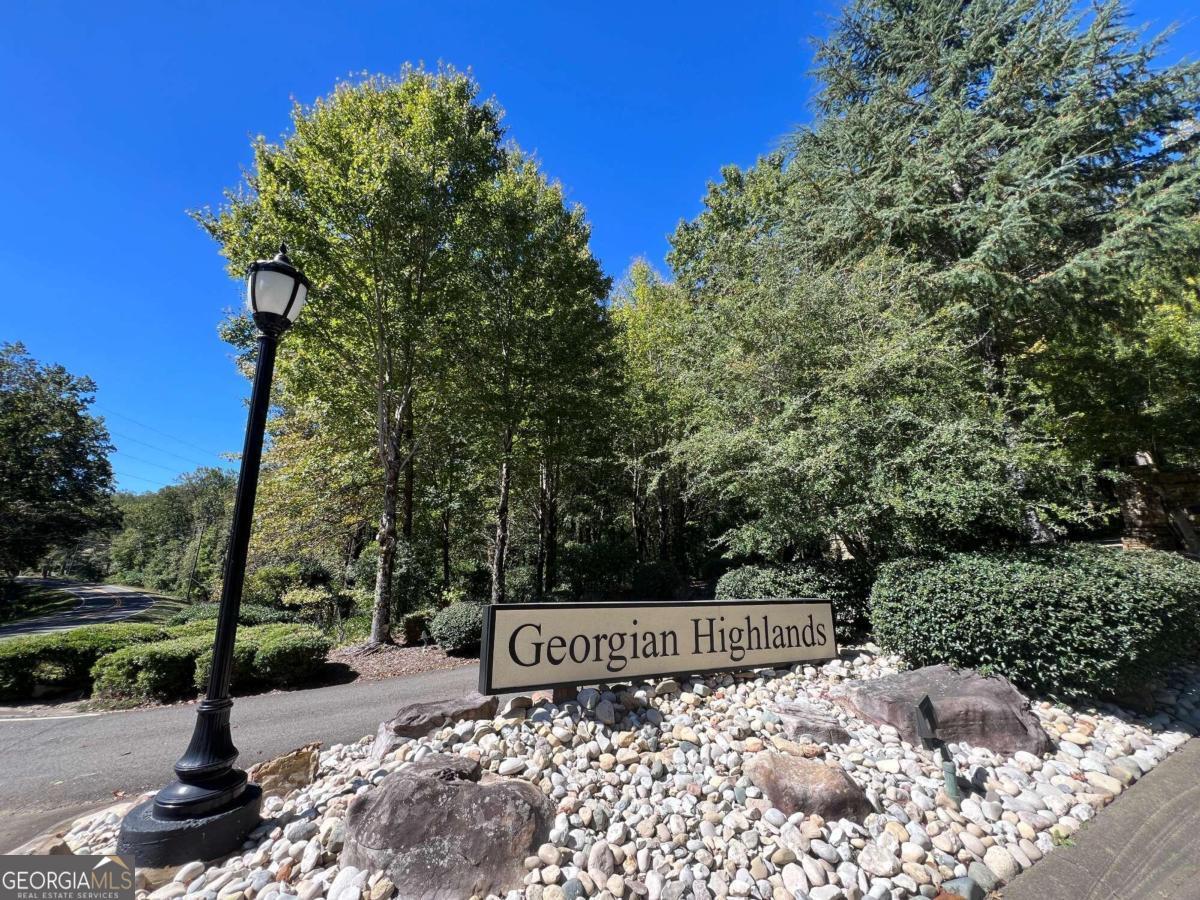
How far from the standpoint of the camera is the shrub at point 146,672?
596 cm

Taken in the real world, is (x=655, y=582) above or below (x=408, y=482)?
below

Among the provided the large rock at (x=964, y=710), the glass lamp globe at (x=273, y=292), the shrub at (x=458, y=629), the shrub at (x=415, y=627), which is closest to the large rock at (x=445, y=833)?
the large rock at (x=964, y=710)

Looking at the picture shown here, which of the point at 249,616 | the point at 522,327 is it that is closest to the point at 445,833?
the point at 522,327

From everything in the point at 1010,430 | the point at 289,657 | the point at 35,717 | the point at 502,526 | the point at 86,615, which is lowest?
the point at 86,615

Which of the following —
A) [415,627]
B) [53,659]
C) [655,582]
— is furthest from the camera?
[655,582]

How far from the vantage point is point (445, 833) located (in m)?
2.23

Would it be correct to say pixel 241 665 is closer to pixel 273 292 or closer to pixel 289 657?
pixel 289 657

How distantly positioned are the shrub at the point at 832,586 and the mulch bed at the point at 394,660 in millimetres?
4656

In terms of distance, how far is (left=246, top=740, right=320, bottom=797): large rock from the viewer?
9.69ft

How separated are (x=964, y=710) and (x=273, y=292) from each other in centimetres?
583

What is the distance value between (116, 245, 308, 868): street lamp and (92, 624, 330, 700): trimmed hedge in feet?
13.7

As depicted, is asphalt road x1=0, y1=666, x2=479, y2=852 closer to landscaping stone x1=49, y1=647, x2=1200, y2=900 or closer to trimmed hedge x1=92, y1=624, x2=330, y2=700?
trimmed hedge x1=92, y1=624, x2=330, y2=700

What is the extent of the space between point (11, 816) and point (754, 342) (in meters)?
9.00

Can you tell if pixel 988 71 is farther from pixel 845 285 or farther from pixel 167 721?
pixel 167 721
